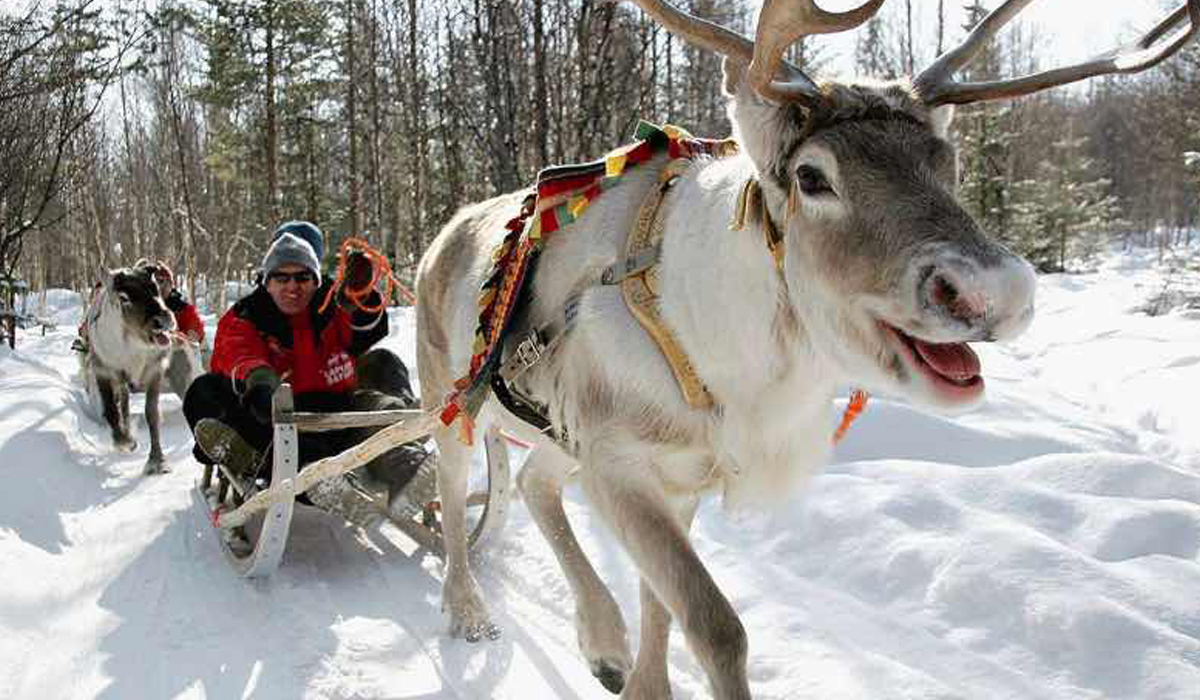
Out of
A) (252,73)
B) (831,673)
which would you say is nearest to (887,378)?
(831,673)

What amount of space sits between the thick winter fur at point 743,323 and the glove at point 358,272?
2465 millimetres

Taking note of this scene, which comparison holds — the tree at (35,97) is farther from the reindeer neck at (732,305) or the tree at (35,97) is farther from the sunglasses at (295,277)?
the reindeer neck at (732,305)

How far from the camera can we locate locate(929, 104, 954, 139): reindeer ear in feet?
7.18

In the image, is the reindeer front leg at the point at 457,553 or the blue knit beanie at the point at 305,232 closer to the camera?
the reindeer front leg at the point at 457,553

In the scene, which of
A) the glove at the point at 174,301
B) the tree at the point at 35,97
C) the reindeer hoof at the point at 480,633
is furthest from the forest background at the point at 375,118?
the reindeer hoof at the point at 480,633

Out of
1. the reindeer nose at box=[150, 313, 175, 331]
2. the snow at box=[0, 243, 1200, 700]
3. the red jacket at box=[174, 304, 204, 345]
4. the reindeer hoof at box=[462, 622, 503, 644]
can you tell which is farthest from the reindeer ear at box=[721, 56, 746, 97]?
the red jacket at box=[174, 304, 204, 345]

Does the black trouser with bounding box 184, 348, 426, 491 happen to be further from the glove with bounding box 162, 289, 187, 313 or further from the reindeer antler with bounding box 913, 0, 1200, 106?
the glove with bounding box 162, 289, 187, 313

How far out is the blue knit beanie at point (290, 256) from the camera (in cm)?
519

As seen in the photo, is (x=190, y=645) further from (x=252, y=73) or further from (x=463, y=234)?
(x=252, y=73)

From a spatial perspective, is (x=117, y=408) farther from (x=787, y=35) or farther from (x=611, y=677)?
(x=787, y=35)

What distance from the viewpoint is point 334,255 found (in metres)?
27.7

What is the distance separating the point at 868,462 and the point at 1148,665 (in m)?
2.33

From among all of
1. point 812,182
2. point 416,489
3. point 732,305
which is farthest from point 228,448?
point 812,182

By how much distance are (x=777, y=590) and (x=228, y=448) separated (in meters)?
2.81
